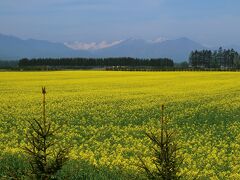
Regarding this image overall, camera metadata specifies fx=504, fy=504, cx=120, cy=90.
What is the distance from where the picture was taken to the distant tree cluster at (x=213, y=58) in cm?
18088

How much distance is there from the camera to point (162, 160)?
4.43m

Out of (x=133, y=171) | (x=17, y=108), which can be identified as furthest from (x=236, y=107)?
(x=133, y=171)

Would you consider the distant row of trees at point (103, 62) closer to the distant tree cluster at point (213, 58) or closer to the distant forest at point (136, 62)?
the distant forest at point (136, 62)

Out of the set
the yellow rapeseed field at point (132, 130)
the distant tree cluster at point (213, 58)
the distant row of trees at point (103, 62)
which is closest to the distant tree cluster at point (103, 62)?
the distant row of trees at point (103, 62)

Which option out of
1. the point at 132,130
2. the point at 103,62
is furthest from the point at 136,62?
the point at 132,130

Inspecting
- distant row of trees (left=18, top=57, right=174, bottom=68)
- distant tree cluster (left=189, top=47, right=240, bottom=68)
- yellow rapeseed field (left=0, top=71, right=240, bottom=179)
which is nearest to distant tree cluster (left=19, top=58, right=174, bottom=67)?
distant row of trees (left=18, top=57, right=174, bottom=68)

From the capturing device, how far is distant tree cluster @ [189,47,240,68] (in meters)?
181

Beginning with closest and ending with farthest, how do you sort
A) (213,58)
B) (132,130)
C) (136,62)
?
(132,130) < (136,62) < (213,58)

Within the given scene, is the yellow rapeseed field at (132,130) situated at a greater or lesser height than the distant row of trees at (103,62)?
lesser

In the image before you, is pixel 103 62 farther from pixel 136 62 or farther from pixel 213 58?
pixel 213 58

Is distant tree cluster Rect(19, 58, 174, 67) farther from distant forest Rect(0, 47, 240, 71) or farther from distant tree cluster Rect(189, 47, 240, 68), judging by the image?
distant tree cluster Rect(189, 47, 240, 68)

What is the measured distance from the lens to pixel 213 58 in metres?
184

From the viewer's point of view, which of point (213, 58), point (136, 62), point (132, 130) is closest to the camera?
point (132, 130)

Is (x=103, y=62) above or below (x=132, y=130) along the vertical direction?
above
